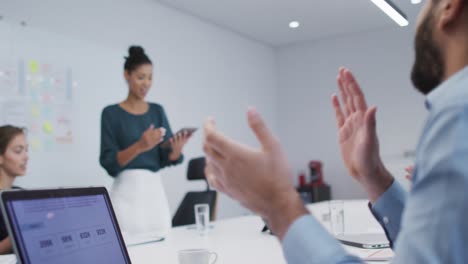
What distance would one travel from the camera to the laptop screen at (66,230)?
858 millimetres

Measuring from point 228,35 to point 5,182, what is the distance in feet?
12.2

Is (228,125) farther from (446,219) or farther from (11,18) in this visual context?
(446,219)

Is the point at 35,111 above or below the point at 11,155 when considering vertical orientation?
above

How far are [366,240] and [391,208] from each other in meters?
0.65

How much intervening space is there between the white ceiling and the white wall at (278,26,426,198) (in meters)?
0.24

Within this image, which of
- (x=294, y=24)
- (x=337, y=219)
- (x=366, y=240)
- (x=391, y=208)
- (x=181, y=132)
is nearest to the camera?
(x=391, y=208)

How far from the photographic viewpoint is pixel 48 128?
3650mm

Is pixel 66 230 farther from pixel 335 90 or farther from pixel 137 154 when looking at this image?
pixel 335 90

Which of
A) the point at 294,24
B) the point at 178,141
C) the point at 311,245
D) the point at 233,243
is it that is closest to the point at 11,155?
the point at 178,141

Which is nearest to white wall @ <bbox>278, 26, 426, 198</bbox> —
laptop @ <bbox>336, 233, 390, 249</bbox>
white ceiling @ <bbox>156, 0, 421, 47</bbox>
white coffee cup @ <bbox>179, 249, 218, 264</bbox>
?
white ceiling @ <bbox>156, 0, 421, 47</bbox>

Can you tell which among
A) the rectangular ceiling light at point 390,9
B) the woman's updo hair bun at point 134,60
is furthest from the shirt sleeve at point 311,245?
the woman's updo hair bun at point 134,60

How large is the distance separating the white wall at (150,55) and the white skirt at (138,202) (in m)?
0.67

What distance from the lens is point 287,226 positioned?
2.29 feet

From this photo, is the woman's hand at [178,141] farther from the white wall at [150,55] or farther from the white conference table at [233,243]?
the white conference table at [233,243]
